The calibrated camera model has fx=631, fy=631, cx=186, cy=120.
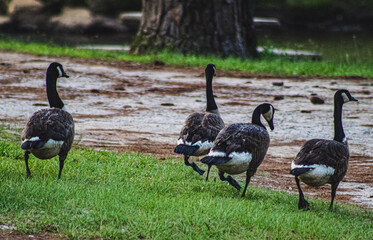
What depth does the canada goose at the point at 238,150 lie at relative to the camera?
6414mm

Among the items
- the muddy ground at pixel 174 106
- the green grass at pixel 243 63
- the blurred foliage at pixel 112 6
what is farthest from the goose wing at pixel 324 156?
the blurred foliage at pixel 112 6

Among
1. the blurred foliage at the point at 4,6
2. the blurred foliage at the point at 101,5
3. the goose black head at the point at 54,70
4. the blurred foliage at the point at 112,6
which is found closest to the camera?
the goose black head at the point at 54,70

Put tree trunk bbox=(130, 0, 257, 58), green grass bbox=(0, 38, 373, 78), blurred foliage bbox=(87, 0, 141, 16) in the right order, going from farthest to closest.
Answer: blurred foliage bbox=(87, 0, 141, 16) → tree trunk bbox=(130, 0, 257, 58) → green grass bbox=(0, 38, 373, 78)

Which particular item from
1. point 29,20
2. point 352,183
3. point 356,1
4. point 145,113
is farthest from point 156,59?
point 356,1

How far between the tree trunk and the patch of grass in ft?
39.1

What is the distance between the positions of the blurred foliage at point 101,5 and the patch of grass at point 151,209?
30.3 metres

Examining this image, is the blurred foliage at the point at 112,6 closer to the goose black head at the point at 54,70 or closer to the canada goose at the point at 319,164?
the goose black head at the point at 54,70

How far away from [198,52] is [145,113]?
808 centimetres

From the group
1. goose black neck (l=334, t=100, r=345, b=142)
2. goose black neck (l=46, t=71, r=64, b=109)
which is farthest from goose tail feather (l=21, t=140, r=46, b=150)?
goose black neck (l=334, t=100, r=345, b=142)

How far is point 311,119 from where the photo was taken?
36.2ft

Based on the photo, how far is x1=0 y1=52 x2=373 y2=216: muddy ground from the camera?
27.5 ft

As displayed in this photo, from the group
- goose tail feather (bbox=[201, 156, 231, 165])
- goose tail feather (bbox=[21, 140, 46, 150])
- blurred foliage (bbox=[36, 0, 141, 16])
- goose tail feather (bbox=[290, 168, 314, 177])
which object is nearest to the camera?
goose tail feather (bbox=[290, 168, 314, 177])

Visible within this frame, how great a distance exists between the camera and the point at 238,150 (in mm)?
6441

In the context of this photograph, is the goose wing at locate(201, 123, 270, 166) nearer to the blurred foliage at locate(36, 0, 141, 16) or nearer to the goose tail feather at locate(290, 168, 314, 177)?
the goose tail feather at locate(290, 168, 314, 177)
